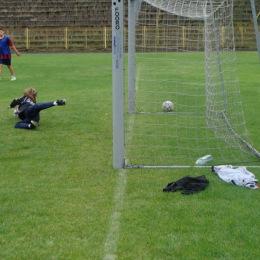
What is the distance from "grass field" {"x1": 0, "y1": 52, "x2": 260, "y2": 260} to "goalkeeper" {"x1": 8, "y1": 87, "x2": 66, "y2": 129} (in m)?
0.52

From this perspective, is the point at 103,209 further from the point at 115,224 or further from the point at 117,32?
the point at 117,32

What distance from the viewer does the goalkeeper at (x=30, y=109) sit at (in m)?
8.65

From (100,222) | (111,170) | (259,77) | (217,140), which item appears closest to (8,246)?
(100,222)

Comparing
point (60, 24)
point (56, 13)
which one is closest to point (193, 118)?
point (60, 24)

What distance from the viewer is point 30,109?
8734 millimetres

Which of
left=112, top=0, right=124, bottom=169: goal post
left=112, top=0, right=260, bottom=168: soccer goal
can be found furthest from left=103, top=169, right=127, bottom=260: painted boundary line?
left=112, top=0, right=260, bottom=168: soccer goal

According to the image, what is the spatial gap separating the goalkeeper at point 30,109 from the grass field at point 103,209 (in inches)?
20.5

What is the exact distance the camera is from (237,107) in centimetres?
1106

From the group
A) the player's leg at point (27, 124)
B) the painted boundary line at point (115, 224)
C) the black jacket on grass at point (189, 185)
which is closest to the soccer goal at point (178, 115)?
the painted boundary line at point (115, 224)

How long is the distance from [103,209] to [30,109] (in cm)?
428

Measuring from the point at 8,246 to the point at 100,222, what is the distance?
0.87 metres

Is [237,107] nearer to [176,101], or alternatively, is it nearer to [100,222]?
[176,101]

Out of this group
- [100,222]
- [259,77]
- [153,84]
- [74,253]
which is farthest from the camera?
[259,77]

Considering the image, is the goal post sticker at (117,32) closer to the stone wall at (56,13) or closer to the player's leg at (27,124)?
the player's leg at (27,124)
